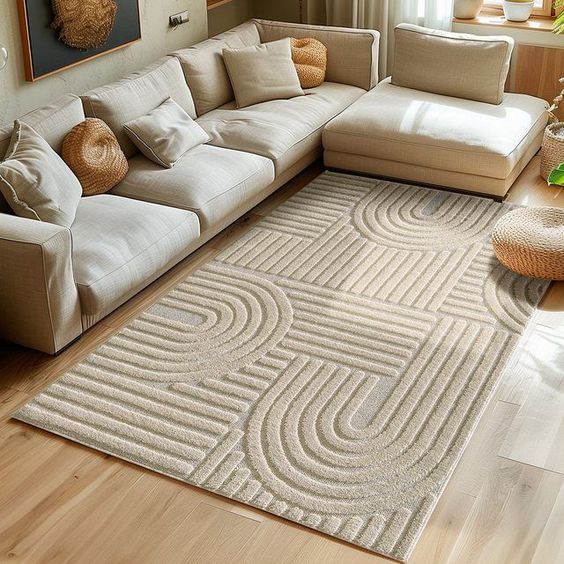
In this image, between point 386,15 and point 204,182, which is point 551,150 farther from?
point 204,182

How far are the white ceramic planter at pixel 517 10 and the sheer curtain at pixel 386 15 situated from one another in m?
0.35

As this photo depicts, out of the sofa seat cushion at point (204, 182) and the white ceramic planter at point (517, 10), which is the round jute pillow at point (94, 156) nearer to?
the sofa seat cushion at point (204, 182)

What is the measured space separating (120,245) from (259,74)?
188cm

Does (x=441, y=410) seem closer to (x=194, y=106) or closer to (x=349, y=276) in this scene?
(x=349, y=276)

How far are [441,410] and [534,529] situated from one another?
614mm

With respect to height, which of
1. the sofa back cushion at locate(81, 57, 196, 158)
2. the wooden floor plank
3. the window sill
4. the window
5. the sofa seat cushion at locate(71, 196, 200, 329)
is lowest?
the wooden floor plank

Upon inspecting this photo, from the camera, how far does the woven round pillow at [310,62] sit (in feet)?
17.6

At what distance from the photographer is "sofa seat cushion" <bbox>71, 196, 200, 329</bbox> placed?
11.5 feet

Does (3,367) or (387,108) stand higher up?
(387,108)

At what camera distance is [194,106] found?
500 centimetres

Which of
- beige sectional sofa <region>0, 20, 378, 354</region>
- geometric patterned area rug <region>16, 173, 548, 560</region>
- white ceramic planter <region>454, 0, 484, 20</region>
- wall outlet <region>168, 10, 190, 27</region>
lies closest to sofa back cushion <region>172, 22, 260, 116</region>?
beige sectional sofa <region>0, 20, 378, 354</region>

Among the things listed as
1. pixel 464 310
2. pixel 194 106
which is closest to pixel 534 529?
pixel 464 310

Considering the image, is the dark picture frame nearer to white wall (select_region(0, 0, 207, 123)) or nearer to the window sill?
white wall (select_region(0, 0, 207, 123))

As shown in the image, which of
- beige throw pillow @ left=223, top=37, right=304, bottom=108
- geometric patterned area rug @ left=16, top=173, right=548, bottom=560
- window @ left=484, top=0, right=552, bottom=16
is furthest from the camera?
window @ left=484, top=0, right=552, bottom=16
